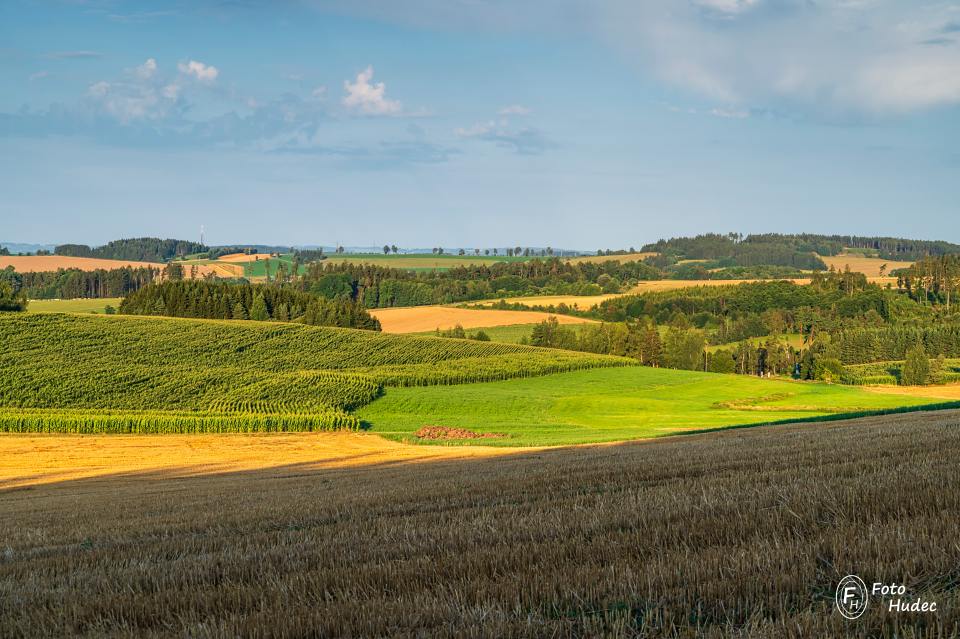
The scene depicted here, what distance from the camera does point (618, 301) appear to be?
182m

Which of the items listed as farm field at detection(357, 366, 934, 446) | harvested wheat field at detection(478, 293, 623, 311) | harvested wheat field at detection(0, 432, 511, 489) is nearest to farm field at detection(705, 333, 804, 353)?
harvested wheat field at detection(478, 293, 623, 311)

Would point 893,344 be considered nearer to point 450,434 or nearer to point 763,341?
point 763,341

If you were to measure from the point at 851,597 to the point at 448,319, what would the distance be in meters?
Answer: 147

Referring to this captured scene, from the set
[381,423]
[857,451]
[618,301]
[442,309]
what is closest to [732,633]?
[857,451]

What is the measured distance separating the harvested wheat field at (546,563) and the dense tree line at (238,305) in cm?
13023

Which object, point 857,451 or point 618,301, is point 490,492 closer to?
point 857,451

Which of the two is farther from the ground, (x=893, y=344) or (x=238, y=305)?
(x=238, y=305)

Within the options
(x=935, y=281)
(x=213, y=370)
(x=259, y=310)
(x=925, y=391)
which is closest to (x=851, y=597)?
(x=213, y=370)

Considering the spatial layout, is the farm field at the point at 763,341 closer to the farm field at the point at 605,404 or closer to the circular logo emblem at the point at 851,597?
the farm field at the point at 605,404

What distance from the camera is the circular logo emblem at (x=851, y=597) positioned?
421 centimetres

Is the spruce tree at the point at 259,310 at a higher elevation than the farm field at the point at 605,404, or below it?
higher

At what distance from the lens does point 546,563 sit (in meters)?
5.74

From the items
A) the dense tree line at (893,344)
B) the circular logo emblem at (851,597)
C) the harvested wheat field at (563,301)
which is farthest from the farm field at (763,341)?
the circular logo emblem at (851,597)

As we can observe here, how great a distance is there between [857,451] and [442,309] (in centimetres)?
15440
